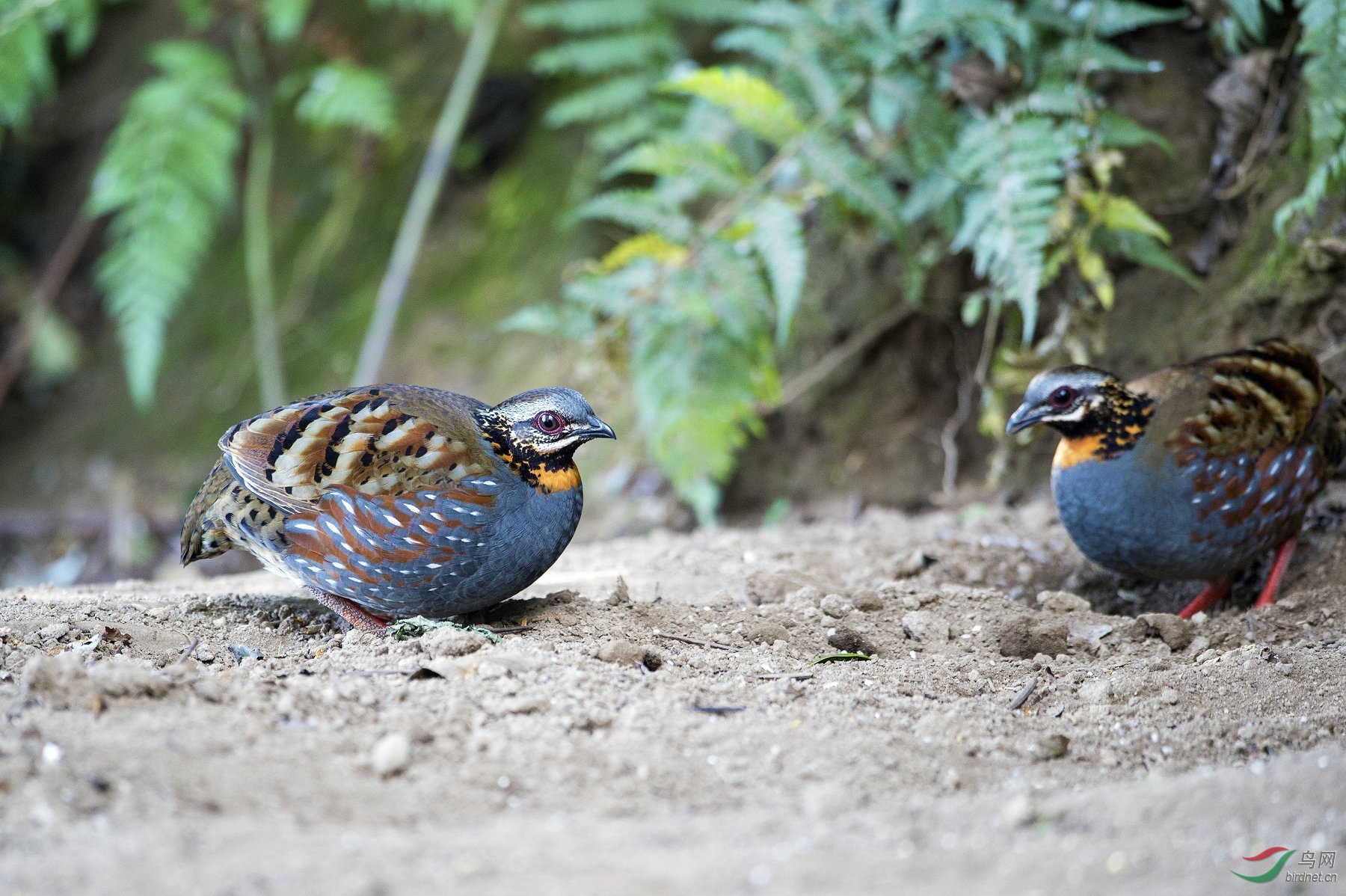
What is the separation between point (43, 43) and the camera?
736 cm

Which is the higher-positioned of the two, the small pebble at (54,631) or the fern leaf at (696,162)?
the fern leaf at (696,162)

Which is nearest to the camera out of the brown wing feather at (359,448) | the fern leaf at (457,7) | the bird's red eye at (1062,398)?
the brown wing feather at (359,448)

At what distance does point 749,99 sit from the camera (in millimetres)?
5812

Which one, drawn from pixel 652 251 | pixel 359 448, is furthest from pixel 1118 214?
pixel 359 448

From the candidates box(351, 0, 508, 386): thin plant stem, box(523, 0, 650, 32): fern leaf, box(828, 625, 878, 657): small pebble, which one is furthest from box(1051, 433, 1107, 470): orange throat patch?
box(351, 0, 508, 386): thin plant stem

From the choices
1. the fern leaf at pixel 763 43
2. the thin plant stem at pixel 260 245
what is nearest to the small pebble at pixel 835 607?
the fern leaf at pixel 763 43

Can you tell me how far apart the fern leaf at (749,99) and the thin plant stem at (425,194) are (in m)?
2.43

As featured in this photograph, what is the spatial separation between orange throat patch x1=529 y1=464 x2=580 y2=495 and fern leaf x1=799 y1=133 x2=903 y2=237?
2.39 m

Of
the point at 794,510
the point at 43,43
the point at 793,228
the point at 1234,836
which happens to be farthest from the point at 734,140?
the point at 1234,836

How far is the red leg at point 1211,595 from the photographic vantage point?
15.8 ft

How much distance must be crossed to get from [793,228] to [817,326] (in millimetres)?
1273

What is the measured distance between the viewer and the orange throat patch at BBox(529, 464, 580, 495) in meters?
4.11

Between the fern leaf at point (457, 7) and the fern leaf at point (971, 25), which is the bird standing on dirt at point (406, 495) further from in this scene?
the fern leaf at point (457, 7)

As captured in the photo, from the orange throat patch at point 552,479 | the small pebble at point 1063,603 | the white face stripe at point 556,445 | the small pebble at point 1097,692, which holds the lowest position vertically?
the small pebble at point 1063,603
